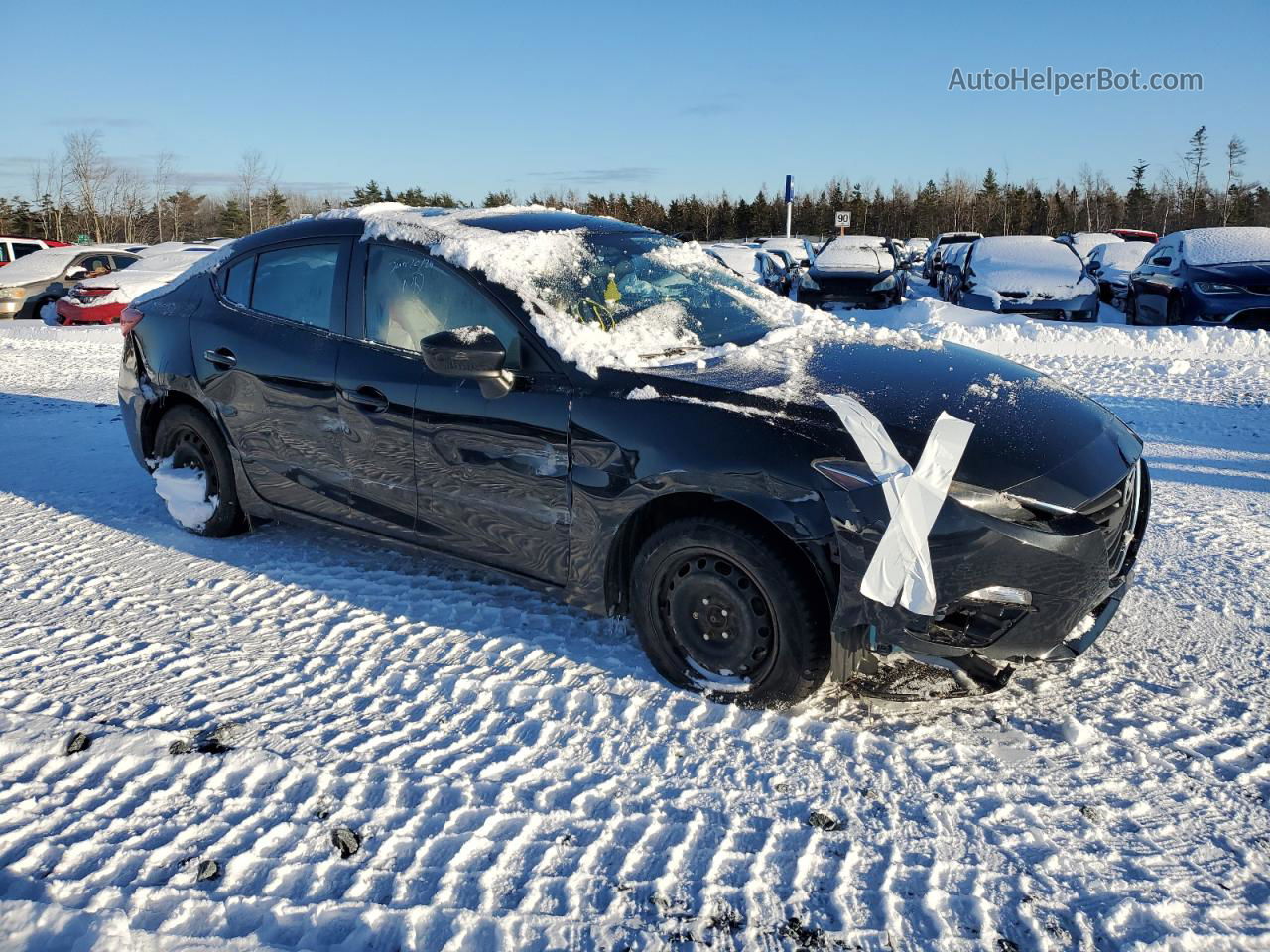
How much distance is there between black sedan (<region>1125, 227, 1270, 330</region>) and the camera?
1178 centimetres

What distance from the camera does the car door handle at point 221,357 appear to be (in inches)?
185

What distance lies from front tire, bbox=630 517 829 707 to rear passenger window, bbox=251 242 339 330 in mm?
2130

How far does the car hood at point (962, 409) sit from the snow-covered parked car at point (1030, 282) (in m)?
10.9

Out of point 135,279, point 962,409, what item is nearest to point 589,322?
point 962,409

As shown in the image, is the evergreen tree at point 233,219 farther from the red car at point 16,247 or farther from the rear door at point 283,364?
the rear door at point 283,364

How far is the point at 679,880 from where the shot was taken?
7.98 feet

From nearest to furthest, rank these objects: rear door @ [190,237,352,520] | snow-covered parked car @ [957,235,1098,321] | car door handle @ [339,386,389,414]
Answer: car door handle @ [339,386,389,414]
rear door @ [190,237,352,520]
snow-covered parked car @ [957,235,1098,321]

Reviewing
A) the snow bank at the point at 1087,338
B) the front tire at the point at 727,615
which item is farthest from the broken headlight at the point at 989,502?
the snow bank at the point at 1087,338

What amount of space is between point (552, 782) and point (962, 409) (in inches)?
73.4

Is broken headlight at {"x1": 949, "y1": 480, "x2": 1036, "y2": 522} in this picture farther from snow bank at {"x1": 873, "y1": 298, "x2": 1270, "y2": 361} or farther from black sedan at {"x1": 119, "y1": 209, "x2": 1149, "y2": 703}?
snow bank at {"x1": 873, "y1": 298, "x2": 1270, "y2": 361}

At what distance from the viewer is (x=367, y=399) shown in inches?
161

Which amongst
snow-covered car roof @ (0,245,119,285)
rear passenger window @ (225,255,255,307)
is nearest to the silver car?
snow-covered car roof @ (0,245,119,285)

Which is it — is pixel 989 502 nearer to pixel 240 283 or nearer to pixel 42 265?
pixel 240 283

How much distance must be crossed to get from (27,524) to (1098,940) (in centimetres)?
576
